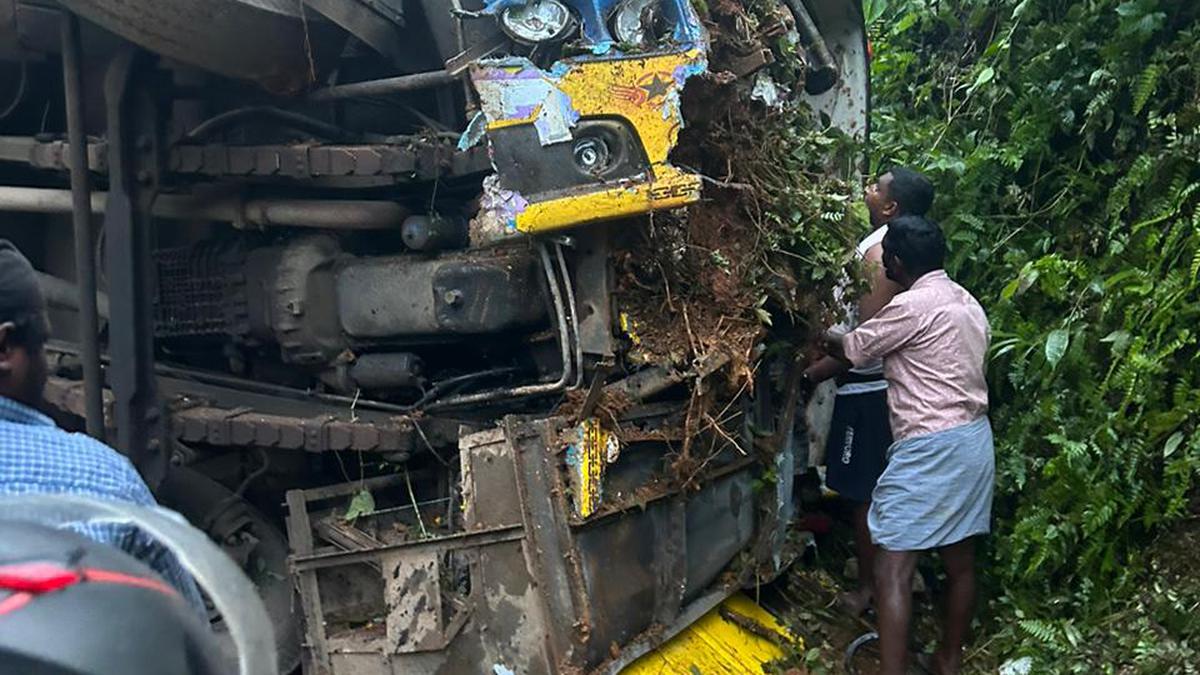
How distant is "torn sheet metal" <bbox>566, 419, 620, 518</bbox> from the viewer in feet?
10.3

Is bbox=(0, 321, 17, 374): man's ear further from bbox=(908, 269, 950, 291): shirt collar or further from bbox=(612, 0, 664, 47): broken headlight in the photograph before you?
bbox=(908, 269, 950, 291): shirt collar

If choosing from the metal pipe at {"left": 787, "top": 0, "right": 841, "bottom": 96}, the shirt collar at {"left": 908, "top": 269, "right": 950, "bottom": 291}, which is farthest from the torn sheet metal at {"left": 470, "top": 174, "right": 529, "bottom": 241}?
the metal pipe at {"left": 787, "top": 0, "right": 841, "bottom": 96}

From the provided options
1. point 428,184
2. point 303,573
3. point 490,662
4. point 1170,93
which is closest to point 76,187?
point 428,184

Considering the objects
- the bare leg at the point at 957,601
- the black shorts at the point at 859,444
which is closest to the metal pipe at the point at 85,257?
the black shorts at the point at 859,444

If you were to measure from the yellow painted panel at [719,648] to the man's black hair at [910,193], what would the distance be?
170cm

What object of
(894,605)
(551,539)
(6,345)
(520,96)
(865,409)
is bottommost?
(894,605)

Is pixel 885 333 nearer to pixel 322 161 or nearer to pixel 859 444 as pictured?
pixel 859 444

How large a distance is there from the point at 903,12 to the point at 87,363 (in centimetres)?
517

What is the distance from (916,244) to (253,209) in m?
2.32

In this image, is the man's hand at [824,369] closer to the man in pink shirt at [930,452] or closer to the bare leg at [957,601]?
the man in pink shirt at [930,452]

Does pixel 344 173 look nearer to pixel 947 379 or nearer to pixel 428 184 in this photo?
pixel 428 184

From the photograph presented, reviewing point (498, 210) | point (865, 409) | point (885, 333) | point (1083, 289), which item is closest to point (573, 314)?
point (498, 210)

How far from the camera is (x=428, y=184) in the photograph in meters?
3.54

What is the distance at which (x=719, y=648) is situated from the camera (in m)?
3.74
